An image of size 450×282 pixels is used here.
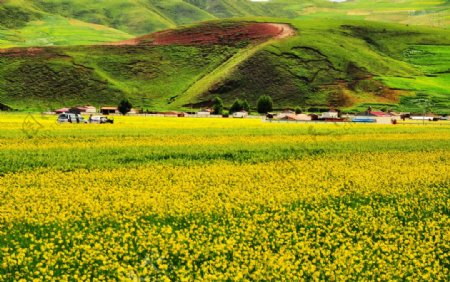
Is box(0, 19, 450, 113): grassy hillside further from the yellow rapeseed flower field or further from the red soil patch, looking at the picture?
the yellow rapeseed flower field

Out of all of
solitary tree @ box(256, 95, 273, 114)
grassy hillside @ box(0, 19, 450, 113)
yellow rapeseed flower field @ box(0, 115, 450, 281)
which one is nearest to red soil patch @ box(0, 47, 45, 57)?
grassy hillside @ box(0, 19, 450, 113)

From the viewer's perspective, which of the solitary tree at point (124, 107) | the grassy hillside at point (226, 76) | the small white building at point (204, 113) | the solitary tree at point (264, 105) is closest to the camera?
the small white building at point (204, 113)

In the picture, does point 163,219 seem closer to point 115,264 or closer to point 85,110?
point 115,264

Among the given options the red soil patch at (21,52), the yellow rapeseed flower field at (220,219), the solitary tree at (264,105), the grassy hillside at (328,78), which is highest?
the red soil patch at (21,52)

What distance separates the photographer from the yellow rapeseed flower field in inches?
517

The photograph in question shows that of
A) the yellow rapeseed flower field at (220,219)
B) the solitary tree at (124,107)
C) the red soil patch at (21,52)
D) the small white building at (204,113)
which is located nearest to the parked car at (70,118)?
the yellow rapeseed flower field at (220,219)

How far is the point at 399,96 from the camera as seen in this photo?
156m

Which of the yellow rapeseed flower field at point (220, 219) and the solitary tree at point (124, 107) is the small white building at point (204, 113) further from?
the yellow rapeseed flower field at point (220, 219)

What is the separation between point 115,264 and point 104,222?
175 inches

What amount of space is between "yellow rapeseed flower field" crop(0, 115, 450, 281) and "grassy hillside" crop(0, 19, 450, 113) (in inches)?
4789

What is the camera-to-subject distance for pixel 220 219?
1792cm

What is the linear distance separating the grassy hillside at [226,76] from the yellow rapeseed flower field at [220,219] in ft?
399

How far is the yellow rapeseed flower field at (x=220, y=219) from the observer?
1314 centimetres

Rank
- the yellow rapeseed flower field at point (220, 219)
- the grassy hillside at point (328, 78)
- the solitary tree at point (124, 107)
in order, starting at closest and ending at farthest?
1. the yellow rapeseed flower field at point (220, 219)
2. the solitary tree at point (124, 107)
3. the grassy hillside at point (328, 78)
